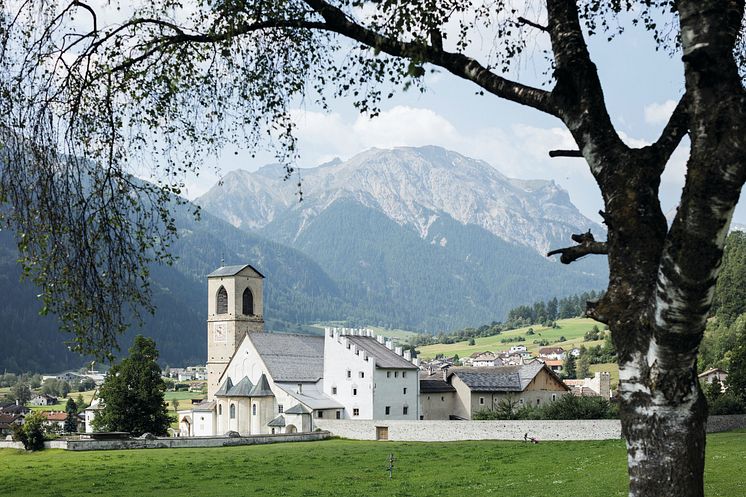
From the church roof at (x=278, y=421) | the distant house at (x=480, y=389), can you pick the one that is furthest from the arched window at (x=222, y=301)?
the distant house at (x=480, y=389)

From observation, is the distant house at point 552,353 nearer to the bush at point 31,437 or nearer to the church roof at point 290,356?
the church roof at point 290,356

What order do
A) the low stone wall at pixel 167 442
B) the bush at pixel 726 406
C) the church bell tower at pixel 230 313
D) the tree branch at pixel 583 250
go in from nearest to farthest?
1. the tree branch at pixel 583 250
2. the low stone wall at pixel 167 442
3. the bush at pixel 726 406
4. the church bell tower at pixel 230 313

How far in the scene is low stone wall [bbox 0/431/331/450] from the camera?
4925cm

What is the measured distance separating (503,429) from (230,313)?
42.5 metres

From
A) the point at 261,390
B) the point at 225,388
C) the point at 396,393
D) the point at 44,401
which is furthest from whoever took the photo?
the point at 44,401

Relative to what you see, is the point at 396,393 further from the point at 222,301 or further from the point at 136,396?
the point at 222,301

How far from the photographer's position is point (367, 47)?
29.9ft

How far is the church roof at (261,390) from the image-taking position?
7219 cm

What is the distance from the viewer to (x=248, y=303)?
88625 millimetres

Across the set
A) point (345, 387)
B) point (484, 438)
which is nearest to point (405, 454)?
point (484, 438)

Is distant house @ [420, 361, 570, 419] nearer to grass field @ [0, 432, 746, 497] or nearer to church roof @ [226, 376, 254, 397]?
church roof @ [226, 376, 254, 397]

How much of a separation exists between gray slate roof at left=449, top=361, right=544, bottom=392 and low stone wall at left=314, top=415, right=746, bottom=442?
56.7 ft

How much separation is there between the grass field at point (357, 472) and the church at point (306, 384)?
22.2 m

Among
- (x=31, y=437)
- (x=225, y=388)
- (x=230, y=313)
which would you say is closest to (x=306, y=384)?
(x=225, y=388)
